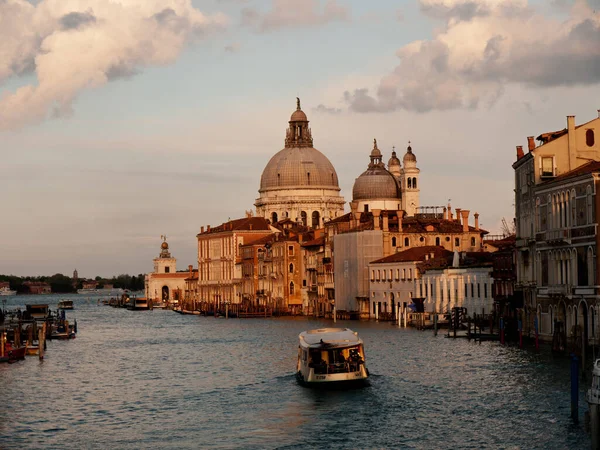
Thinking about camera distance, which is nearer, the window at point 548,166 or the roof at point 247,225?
the window at point 548,166

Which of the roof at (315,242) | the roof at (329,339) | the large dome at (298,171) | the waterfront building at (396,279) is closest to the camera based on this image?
the roof at (329,339)

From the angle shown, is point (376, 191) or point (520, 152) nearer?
point (520, 152)

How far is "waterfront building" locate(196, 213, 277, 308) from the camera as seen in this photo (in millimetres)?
145500

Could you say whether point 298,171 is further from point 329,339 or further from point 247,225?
point 329,339

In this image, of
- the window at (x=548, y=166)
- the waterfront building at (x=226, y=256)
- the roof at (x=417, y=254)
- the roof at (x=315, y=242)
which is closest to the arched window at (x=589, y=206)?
the window at (x=548, y=166)

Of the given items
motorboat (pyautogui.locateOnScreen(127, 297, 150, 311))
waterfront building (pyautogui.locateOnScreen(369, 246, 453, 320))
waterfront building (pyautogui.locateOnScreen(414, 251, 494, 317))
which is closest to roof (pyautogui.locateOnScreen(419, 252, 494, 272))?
waterfront building (pyautogui.locateOnScreen(414, 251, 494, 317))

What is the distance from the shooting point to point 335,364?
145 ft

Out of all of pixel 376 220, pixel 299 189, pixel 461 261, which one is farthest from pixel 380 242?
pixel 299 189

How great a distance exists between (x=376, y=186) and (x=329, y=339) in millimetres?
100976

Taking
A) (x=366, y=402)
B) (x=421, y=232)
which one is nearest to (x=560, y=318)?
(x=366, y=402)

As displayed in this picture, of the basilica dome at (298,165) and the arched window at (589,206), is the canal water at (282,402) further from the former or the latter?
the basilica dome at (298,165)

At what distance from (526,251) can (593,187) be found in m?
12.2

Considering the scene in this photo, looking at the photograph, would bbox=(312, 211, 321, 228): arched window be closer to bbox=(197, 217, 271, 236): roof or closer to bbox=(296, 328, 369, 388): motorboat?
bbox=(197, 217, 271, 236): roof

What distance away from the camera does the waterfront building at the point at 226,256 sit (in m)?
146
